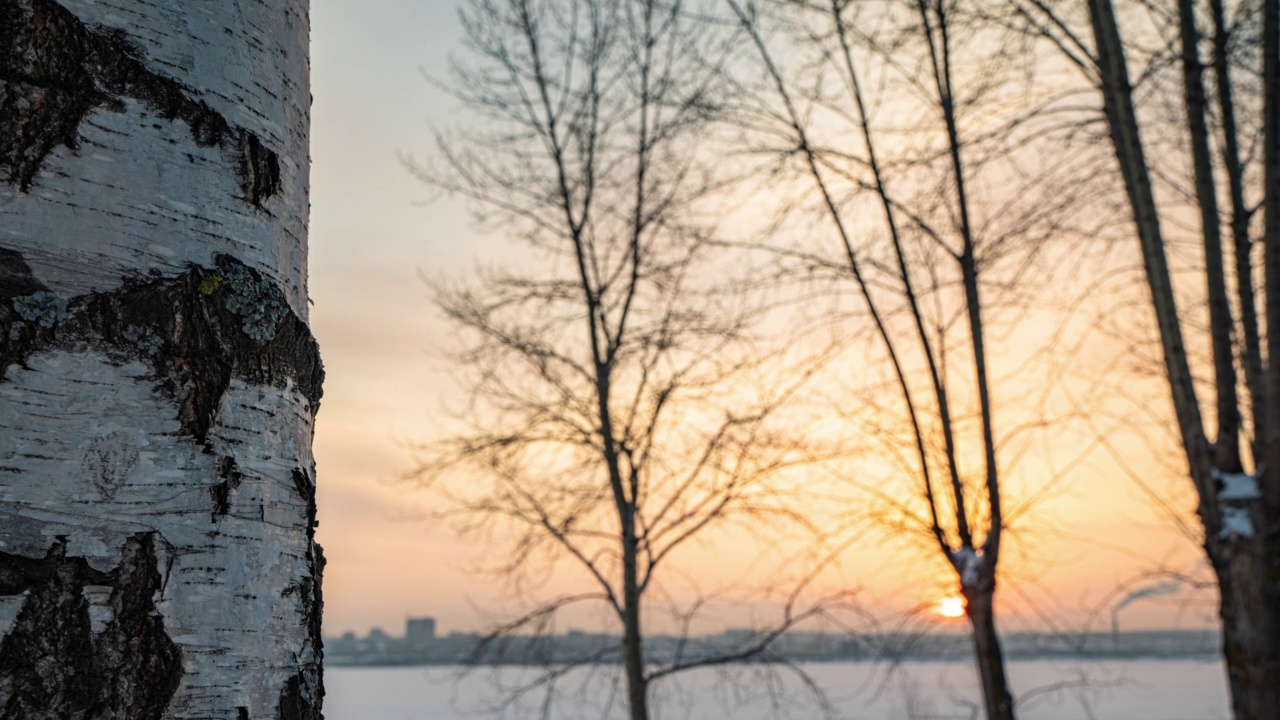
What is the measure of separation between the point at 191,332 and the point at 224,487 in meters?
0.13

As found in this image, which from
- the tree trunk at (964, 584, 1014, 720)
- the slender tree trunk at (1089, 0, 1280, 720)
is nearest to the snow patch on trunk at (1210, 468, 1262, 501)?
the slender tree trunk at (1089, 0, 1280, 720)

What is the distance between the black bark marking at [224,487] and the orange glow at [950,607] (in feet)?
16.2

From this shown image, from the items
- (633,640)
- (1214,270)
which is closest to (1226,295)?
(1214,270)

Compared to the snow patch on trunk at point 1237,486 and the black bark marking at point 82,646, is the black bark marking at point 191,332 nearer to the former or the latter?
the black bark marking at point 82,646

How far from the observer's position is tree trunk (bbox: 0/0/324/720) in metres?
0.67

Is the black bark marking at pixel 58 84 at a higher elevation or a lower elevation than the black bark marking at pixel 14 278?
higher

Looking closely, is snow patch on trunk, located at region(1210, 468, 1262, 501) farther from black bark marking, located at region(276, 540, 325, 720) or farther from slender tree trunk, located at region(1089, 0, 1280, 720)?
black bark marking, located at region(276, 540, 325, 720)

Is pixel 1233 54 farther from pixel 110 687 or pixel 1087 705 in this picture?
pixel 110 687

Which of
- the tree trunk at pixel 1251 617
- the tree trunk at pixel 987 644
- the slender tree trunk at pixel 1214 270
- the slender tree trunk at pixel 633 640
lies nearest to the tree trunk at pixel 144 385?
the tree trunk at pixel 1251 617

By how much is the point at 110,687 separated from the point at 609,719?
656 centimetres

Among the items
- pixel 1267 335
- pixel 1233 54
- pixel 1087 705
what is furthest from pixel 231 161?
pixel 1087 705

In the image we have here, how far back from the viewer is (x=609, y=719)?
22.4 feet

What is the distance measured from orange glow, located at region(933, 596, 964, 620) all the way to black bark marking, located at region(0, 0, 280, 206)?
5.02m

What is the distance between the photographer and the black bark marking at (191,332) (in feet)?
2.28
